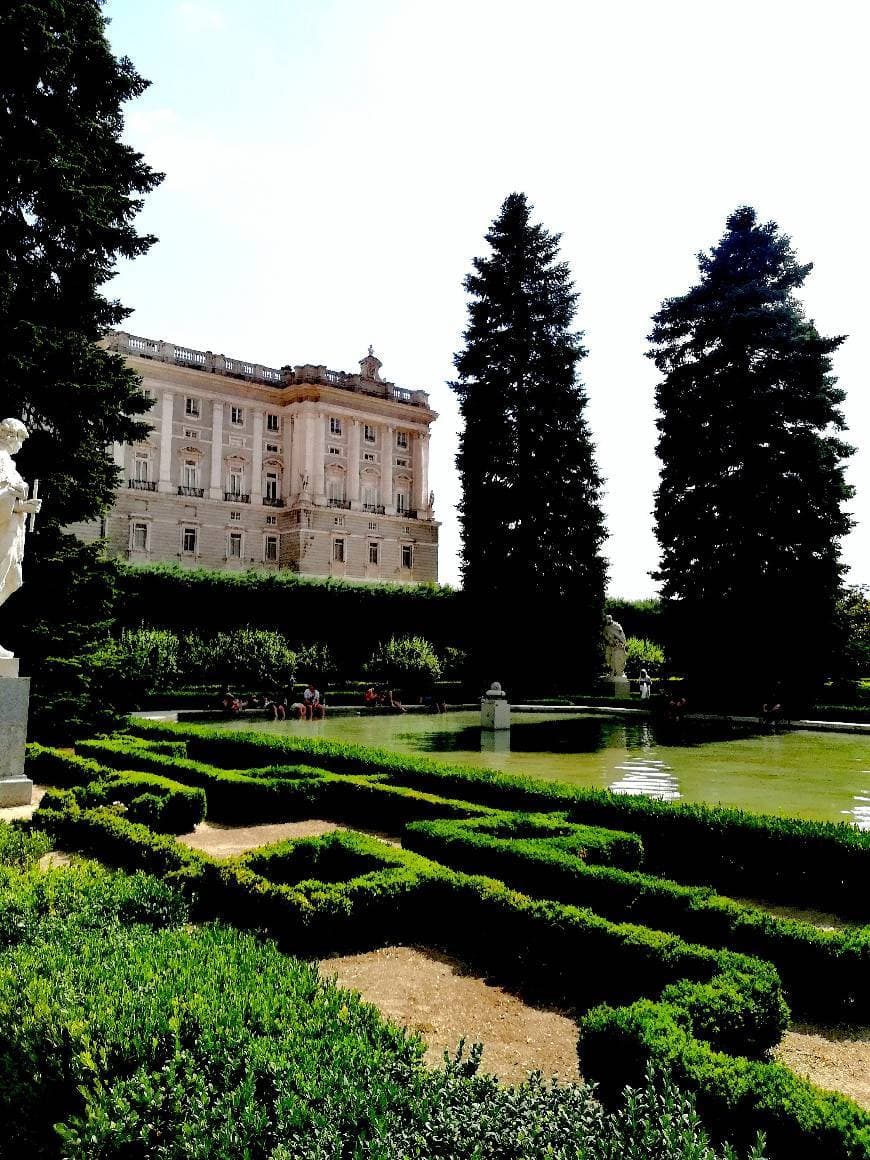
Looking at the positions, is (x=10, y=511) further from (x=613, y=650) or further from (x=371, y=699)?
A: (x=613, y=650)

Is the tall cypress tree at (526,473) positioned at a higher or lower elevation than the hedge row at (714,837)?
higher

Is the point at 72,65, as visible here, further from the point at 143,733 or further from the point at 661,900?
the point at 661,900

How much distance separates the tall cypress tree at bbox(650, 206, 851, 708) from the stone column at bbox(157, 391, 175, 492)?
31852mm

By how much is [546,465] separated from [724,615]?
896 cm

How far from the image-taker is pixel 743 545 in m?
24.2

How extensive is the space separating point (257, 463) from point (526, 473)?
2731 cm

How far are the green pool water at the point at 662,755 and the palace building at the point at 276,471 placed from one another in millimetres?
30171

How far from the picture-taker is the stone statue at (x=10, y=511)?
29.4 feet

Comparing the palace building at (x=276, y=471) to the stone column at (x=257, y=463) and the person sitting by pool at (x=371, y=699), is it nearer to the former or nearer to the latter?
the stone column at (x=257, y=463)

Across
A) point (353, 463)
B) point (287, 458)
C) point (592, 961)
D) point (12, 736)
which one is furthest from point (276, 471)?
point (592, 961)

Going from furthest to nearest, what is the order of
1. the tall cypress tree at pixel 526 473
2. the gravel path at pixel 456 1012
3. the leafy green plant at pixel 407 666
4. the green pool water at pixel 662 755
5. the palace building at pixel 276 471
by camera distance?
the palace building at pixel 276 471 → the leafy green plant at pixel 407 666 → the tall cypress tree at pixel 526 473 → the green pool water at pixel 662 755 → the gravel path at pixel 456 1012

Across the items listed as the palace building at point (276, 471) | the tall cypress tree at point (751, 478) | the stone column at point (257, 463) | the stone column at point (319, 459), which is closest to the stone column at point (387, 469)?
the palace building at point (276, 471)

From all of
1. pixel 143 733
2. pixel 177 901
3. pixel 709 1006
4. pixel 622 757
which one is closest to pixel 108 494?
pixel 143 733

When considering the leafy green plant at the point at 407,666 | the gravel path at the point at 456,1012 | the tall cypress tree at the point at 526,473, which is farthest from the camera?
the leafy green plant at the point at 407,666
